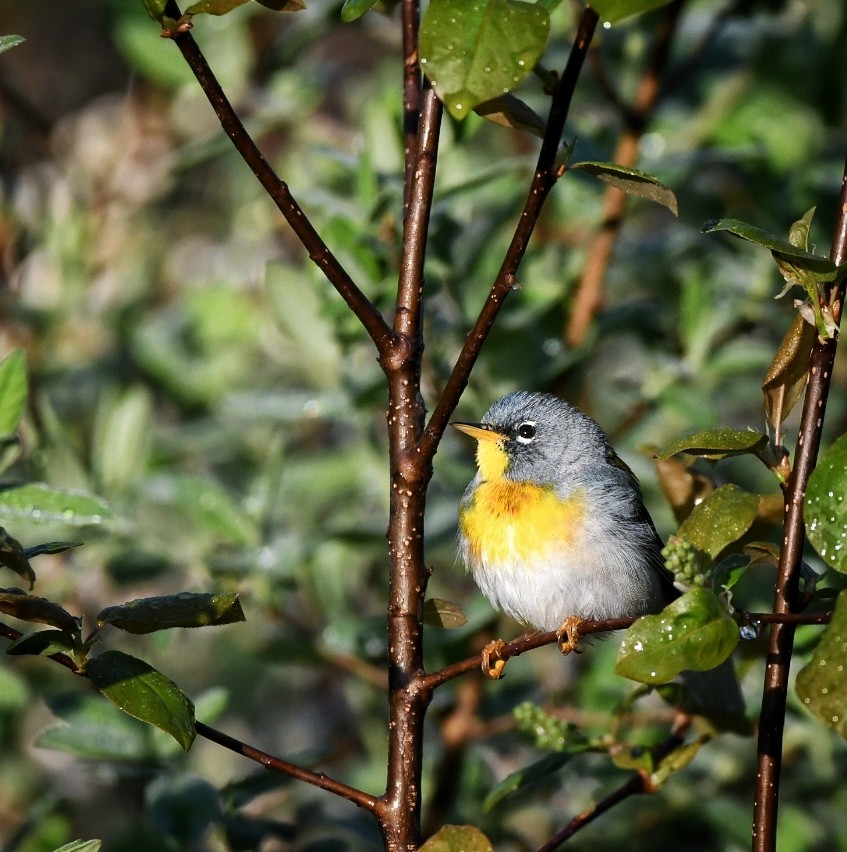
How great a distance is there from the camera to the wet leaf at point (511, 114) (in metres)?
1.81

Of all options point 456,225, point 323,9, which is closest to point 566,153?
point 456,225

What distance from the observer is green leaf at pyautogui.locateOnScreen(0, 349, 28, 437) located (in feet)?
7.47

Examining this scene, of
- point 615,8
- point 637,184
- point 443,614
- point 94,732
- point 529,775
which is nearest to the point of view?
point 615,8

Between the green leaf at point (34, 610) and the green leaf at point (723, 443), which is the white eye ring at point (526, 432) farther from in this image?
the green leaf at point (34, 610)

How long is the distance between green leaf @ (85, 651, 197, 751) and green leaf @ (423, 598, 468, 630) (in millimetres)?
Answer: 524

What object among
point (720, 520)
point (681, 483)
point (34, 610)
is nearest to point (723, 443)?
point (720, 520)

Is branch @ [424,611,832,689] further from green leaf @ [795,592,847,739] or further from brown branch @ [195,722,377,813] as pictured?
brown branch @ [195,722,377,813]

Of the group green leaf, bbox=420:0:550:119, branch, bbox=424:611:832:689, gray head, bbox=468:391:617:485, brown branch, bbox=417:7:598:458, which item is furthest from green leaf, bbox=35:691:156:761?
green leaf, bbox=420:0:550:119

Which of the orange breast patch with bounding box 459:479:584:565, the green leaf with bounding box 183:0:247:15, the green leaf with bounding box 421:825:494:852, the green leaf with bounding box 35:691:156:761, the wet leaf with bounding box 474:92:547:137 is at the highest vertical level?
the green leaf with bounding box 183:0:247:15

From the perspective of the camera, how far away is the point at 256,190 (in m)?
5.48

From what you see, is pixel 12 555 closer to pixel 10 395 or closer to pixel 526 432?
pixel 10 395

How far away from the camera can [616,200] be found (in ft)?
12.1

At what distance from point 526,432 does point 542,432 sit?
1.9 inches

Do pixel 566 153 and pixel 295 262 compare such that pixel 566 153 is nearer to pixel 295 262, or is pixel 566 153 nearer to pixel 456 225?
pixel 456 225
